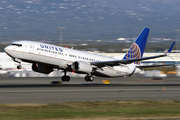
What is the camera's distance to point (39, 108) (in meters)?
22.3

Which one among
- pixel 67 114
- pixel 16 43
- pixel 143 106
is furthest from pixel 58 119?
pixel 16 43

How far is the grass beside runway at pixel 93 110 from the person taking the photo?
19.2 metres

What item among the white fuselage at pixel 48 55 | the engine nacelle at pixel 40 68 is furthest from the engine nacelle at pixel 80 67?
the engine nacelle at pixel 40 68

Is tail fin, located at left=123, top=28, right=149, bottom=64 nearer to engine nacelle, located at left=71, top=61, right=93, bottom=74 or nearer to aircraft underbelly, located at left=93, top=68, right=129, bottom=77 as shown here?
aircraft underbelly, located at left=93, top=68, right=129, bottom=77

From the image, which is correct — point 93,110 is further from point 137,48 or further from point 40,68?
point 137,48

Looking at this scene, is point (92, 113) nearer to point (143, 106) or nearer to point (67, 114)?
point (67, 114)

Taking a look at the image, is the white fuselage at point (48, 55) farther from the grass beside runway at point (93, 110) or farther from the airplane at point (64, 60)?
the grass beside runway at point (93, 110)

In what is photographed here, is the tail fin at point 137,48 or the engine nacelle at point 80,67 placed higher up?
the tail fin at point 137,48

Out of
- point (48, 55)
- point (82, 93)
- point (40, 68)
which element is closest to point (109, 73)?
point (40, 68)

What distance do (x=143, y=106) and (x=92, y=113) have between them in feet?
16.9

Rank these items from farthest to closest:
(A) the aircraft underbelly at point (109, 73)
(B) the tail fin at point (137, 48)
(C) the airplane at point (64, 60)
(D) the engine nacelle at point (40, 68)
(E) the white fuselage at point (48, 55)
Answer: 1. (B) the tail fin at point (137, 48)
2. (A) the aircraft underbelly at point (109, 73)
3. (D) the engine nacelle at point (40, 68)
4. (C) the airplane at point (64, 60)
5. (E) the white fuselage at point (48, 55)

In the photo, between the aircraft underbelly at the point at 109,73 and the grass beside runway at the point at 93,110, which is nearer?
the grass beside runway at the point at 93,110

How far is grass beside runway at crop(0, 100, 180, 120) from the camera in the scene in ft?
63.0

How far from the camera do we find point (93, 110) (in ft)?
70.7
